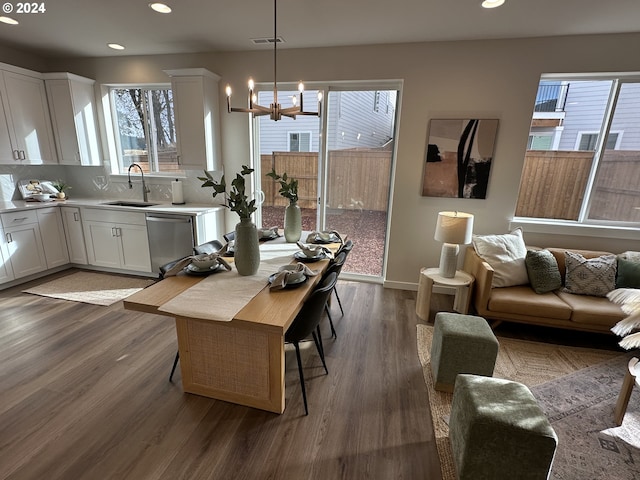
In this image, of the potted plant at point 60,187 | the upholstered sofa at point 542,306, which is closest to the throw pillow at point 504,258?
the upholstered sofa at point 542,306

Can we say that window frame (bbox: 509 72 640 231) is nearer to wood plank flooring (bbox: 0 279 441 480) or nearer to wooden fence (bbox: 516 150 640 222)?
wooden fence (bbox: 516 150 640 222)

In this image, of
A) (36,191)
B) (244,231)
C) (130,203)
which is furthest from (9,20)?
(244,231)

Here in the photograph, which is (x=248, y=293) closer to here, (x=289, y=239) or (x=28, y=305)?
(x=289, y=239)

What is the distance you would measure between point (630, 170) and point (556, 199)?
2.28 feet

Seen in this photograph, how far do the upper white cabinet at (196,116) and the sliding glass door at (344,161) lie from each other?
575 millimetres

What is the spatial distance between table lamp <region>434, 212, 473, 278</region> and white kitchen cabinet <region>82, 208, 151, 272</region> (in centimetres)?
345

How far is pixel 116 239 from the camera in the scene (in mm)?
3904

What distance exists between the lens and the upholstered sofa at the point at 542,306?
2543 millimetres

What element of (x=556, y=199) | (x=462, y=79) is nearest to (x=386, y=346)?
(x=556, y=199)

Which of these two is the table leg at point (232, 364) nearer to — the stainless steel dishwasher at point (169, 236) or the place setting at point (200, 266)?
the place setting at point (200, 266)

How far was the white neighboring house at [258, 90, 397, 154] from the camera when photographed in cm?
362

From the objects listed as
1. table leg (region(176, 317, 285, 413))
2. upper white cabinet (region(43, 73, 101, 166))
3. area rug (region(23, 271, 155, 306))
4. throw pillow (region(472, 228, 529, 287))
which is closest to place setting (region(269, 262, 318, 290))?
table leg (region(176, 317, 285, 413))

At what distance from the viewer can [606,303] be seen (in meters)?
2.64

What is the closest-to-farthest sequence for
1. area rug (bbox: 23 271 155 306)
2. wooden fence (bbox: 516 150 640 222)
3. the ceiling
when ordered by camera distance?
1. the ceiling
2. wooden fence (bbox: 516 150 640 222)
3. area rug (bbox: 23 271 155 306)
